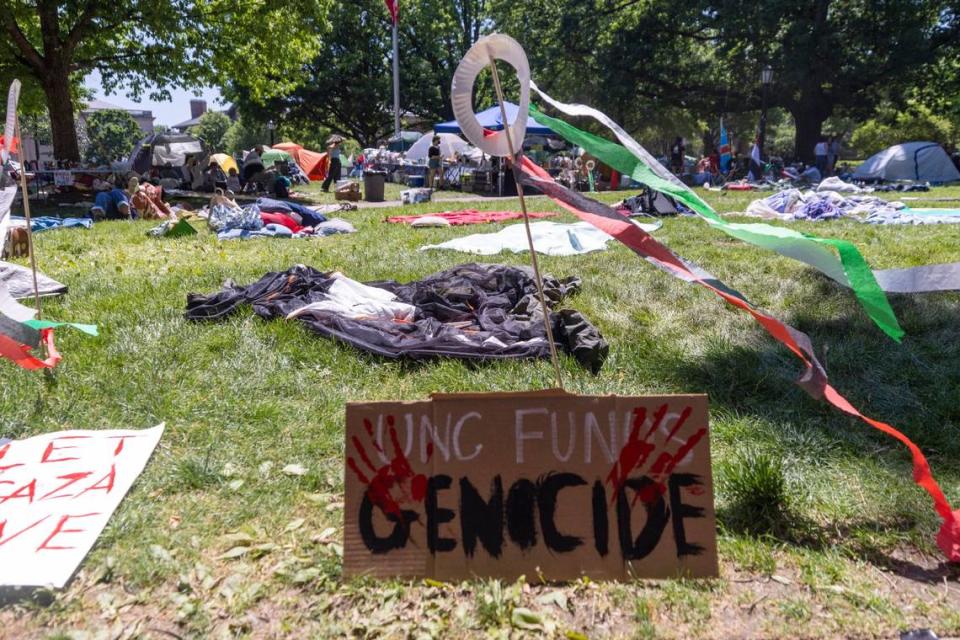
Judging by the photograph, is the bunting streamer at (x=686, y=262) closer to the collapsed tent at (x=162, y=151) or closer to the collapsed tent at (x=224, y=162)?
the collapsed tent at (x=224, y=162)

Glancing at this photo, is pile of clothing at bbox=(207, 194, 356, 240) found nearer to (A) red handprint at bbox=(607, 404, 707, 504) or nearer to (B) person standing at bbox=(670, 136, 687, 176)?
(A) red handprint at bbox=(607, 404, 707, 504)

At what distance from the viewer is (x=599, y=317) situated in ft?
16.0

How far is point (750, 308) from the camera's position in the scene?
2.32m

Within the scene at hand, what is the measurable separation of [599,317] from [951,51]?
2400 centimetres

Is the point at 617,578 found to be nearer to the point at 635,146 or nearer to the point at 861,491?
the point at 861,491

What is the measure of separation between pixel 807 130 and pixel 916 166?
4909 millimetres

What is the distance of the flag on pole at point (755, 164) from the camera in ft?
65.5

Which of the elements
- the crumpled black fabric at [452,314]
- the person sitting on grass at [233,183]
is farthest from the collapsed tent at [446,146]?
the crumpled black fabric at [452,314]

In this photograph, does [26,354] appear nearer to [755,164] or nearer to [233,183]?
[233,183]

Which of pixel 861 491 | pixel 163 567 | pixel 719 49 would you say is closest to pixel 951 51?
pixel 719 49

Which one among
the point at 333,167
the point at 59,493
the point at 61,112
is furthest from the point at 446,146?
the point at 59,493

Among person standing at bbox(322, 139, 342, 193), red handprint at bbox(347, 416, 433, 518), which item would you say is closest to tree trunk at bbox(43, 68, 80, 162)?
Answer: person standing at bbox(322, 139, 342, 193)

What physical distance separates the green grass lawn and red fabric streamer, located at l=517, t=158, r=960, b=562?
119 millimetres

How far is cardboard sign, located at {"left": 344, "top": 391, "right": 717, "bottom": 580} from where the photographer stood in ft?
7.27
